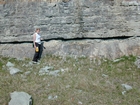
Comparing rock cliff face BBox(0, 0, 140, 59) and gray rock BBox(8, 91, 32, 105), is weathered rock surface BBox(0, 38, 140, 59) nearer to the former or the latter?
rock cliff face BBox(0, 0, 140, 59)

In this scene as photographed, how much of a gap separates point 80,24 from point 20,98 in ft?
16.1

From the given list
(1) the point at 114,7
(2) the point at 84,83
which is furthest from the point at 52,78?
(1) the point at 114,7

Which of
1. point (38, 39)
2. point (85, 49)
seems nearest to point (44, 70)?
point (38, 39)

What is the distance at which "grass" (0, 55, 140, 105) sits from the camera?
6.91m

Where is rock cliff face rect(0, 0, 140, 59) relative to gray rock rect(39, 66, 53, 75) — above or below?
above

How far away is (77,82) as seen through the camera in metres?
7.80

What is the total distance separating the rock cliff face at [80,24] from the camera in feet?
33.9

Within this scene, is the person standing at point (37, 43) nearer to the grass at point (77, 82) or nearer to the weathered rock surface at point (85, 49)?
the grass at point (77, 82)

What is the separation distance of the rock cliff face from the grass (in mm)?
585

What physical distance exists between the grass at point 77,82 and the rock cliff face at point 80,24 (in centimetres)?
59

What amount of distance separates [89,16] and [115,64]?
2.41m

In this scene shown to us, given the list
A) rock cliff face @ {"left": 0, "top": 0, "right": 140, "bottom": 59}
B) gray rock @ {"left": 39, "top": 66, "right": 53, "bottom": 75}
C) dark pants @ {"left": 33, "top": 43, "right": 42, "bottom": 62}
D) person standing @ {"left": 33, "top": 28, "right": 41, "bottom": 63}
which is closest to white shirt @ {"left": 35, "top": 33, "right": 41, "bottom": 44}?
person standing @ {"left": 33, "top": 28, "right": 41, "bottom": 63}

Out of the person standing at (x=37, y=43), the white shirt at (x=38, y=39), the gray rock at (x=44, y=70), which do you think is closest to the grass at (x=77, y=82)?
the gray rock at (x=44, y=70)

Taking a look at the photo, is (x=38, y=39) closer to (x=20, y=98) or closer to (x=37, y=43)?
(x=37, y=43)
